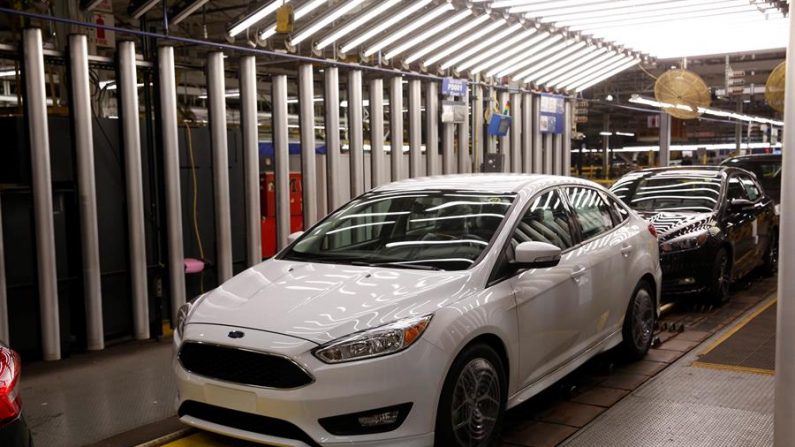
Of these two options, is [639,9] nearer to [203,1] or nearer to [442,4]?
[442,4]

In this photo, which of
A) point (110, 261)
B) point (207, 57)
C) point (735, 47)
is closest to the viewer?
point (110, 261)

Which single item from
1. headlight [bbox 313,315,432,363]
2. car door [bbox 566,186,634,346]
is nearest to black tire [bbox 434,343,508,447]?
headlight [bbox 313,315,432,363]

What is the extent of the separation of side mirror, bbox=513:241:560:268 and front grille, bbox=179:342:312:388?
1.45m

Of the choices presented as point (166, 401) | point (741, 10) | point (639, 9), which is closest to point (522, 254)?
point (166, 401)

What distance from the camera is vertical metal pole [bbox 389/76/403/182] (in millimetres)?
9328

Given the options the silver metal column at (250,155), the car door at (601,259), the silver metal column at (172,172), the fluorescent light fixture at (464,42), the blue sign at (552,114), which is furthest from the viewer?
the blue sign at (552,114)

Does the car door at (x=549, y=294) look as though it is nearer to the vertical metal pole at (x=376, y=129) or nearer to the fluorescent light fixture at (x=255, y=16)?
the fluorescent light fixture at (x=255, y=16)

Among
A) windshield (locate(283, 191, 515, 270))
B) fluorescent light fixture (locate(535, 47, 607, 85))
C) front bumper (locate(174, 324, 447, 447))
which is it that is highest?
fluorescent light fixture (locate(535, 47, 607, 85))

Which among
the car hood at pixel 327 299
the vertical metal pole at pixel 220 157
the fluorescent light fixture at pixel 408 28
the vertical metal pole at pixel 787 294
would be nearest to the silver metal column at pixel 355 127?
the fluorescent light fixture at pixel 408 28

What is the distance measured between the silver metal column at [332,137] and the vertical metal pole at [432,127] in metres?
1.65

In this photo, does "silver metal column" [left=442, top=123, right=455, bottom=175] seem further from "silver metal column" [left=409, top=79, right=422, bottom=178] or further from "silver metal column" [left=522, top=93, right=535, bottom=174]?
"silver metal column" [left=522, top=93, right=535, bottom=174]

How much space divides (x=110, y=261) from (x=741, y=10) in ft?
24.0

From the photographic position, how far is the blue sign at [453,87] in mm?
9703

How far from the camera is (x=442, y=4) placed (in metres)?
7.93
